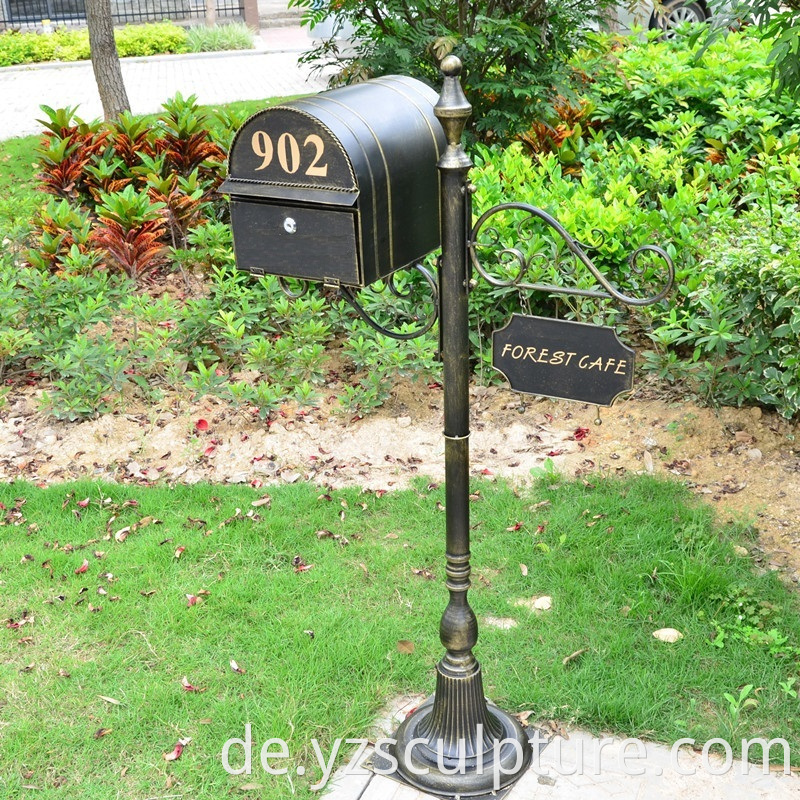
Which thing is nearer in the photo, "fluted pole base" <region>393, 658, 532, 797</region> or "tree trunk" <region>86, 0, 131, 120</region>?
"fluted pole base" <region>393, 658, 532, 797</region>

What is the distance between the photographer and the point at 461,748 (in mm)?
3088

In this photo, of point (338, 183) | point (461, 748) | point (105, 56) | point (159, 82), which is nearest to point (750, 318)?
point (461, 748)

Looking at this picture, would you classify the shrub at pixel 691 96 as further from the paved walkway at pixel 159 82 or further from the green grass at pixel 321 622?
the paved walkway at pixel 159 82

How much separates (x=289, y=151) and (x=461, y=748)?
1.84 metres

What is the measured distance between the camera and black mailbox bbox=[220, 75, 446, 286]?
2.43 meters

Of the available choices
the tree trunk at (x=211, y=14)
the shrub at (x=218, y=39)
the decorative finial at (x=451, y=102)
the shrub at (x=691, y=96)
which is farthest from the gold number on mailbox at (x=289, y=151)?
the tree trunk at (x=211, y=14)

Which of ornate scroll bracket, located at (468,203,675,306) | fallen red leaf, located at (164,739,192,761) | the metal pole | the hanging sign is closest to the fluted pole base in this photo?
Answer: the metal pole

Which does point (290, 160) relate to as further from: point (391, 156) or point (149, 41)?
point (149, 41)

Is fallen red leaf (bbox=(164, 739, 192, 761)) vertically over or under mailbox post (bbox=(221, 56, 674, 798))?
under

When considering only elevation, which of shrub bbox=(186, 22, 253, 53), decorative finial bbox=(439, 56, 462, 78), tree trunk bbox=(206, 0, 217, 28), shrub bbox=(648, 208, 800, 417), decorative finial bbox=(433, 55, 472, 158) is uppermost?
decorative finial bbox=(439, 56, 462, 78)

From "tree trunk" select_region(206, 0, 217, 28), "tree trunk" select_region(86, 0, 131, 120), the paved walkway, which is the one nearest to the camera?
"tree trunk" select_region(86, 0, 131, 120)

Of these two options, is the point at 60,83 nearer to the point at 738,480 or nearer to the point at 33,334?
the point at 33,334

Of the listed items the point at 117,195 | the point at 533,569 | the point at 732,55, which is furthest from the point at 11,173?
the point at 533,569

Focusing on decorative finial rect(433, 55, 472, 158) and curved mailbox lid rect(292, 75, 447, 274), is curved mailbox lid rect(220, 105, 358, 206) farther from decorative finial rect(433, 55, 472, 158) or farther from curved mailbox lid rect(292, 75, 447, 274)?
decorative finial rect(433, 55, 472, 158)
